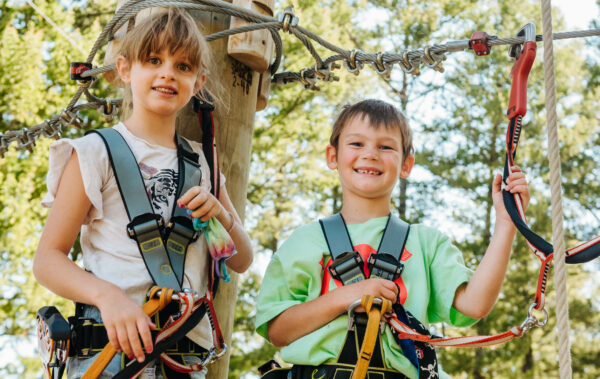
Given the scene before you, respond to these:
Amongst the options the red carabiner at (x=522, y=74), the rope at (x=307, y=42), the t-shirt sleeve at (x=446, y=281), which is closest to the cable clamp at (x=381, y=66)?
the rope at (x=307, y=42)

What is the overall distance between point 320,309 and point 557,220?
865 millimetres

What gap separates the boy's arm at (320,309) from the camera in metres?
2.20

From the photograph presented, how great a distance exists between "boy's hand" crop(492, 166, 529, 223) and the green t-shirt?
0.24 metres

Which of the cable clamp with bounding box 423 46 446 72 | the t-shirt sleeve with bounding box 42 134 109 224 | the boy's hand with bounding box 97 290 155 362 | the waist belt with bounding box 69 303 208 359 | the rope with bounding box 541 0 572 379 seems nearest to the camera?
the rope with bounding box 541 0 572 379

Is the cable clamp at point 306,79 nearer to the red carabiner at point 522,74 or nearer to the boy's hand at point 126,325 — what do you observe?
the red carabiner at point 522,74

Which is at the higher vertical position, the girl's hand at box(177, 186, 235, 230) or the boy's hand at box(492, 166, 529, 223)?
the boy's hand at box(492, 166, 529, 223)

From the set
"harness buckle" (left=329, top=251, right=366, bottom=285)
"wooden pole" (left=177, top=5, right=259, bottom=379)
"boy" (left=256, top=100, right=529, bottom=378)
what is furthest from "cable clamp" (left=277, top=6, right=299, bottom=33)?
"harness buckle" (left=329, top=251, right=366, bottom=285)

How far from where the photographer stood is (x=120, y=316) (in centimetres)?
193

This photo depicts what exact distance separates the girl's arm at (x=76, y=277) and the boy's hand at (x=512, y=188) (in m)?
1.25

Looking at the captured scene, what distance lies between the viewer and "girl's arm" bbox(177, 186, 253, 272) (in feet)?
7.05

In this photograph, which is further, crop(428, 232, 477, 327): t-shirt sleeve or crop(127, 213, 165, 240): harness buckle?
crop(428, 232, 477, 327): t-shirt sleeve

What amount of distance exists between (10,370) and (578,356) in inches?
478

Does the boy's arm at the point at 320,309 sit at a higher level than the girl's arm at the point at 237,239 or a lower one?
lower

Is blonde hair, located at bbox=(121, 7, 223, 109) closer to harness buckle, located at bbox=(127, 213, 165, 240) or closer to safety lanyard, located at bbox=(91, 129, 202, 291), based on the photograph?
safety lanyard, located at bbox=(91, 129, 202, 291)
